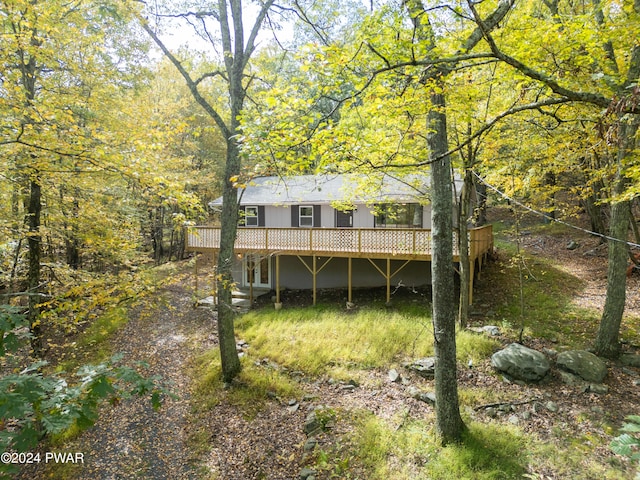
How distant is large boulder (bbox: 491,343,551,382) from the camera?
7074 millimetres

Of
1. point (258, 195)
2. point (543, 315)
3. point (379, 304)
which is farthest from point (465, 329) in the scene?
point (258, 195)

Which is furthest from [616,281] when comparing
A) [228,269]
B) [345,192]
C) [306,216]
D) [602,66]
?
[306,216]

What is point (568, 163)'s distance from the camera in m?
9.59

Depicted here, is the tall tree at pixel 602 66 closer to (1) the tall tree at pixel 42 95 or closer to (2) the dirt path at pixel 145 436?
(1) the tall tree at pixel 42 95

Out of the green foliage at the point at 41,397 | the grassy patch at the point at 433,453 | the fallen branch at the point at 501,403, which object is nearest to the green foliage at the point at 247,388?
the grassy patch at the point at 433,453

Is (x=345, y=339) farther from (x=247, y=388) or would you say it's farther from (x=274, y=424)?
(x=274, y=424)

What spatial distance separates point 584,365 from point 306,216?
11526mm

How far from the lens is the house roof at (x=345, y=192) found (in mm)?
10227

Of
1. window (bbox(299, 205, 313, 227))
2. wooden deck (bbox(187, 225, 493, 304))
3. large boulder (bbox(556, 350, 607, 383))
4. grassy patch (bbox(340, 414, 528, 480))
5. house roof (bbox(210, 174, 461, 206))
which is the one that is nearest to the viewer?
grassy patch (bbox(340, 414, 528, 480))

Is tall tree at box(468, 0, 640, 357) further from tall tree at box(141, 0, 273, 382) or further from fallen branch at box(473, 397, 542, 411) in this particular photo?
tall tree at box(141, 0, 273, 382)

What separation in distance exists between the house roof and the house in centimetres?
4

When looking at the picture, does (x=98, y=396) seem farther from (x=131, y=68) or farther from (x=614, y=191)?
(x=131, y=68)

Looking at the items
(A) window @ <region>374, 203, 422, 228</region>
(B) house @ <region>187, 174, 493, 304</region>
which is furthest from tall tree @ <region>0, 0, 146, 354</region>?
(A) window @ <region>374, 203, 422, 228</region>

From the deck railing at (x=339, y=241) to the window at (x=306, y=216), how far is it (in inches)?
85.2
